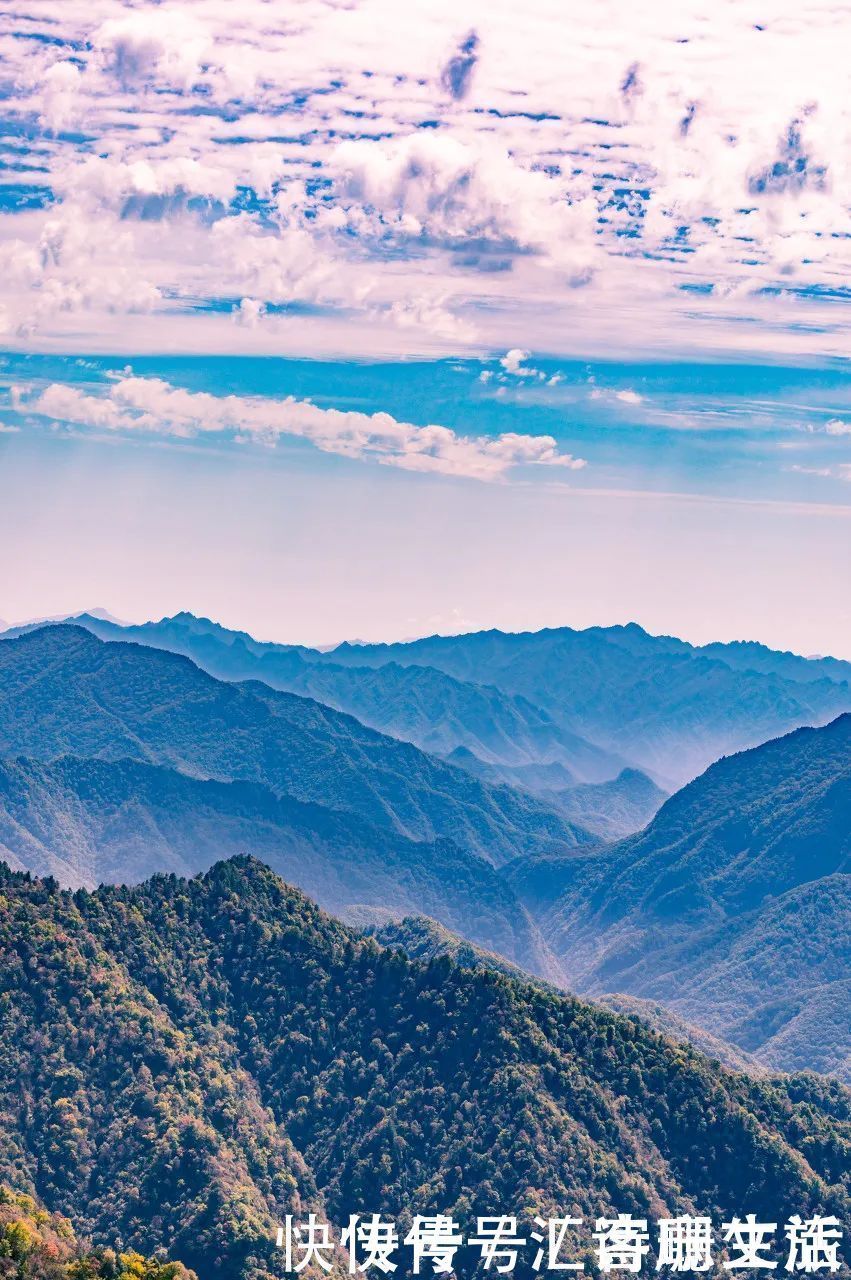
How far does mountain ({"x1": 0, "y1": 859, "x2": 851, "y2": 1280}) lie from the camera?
163m

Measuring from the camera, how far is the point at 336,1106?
18575 centimetres

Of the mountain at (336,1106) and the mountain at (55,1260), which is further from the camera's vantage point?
the mountain at (336,1106)

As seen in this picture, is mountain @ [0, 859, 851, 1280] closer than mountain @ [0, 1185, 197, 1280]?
No

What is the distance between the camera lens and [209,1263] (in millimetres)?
153250

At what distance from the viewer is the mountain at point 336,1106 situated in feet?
534

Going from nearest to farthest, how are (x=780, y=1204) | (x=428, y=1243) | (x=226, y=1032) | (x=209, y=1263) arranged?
(x=209, y=1263) → (x=428, y=1243) → (x=780, y=1204) → (x=226, y=1032)

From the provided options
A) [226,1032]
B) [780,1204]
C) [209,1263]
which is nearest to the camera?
[209,1263]

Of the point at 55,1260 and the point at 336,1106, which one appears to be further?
the point at 336,1106

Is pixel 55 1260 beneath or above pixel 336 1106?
above

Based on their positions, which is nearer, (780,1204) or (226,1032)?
(780,1204)

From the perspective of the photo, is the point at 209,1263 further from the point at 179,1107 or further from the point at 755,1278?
the point at 755,1278

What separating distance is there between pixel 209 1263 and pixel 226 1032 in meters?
41.3

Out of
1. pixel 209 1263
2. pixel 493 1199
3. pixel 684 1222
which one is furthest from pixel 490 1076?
pixel 209 1263

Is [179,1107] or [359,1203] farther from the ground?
[179,1107]
